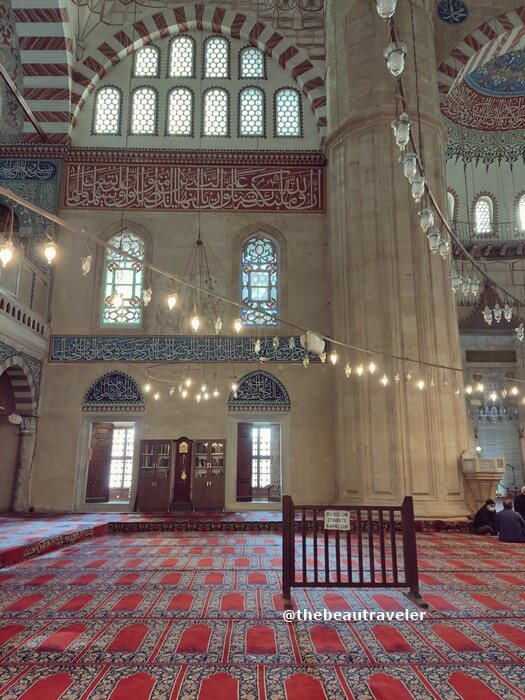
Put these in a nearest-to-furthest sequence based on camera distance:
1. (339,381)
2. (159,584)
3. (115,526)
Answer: (159,584) < (115,526) < (339,381)

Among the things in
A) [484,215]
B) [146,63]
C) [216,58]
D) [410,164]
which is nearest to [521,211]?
[484,215]

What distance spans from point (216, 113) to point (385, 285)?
4.67 metres

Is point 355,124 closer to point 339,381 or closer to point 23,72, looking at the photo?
point 339,381

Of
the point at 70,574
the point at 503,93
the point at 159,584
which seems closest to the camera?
the point at 159,584

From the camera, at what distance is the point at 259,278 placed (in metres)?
8.77

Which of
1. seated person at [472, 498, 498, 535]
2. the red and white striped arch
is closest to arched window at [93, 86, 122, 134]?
the red and white striped arch

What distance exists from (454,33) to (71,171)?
664 centimetres

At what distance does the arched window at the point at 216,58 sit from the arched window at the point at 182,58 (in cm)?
25

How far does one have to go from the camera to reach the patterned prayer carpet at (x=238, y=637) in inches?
79.7

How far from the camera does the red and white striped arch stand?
8.83m

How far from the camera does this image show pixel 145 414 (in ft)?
26.8

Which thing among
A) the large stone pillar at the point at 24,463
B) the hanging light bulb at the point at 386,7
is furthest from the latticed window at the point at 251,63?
the hanging light bulb at the point at 386,7

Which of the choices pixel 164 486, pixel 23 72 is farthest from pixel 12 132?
pixel 164 486

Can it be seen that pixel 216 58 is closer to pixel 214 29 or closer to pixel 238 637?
pixel 214 29
